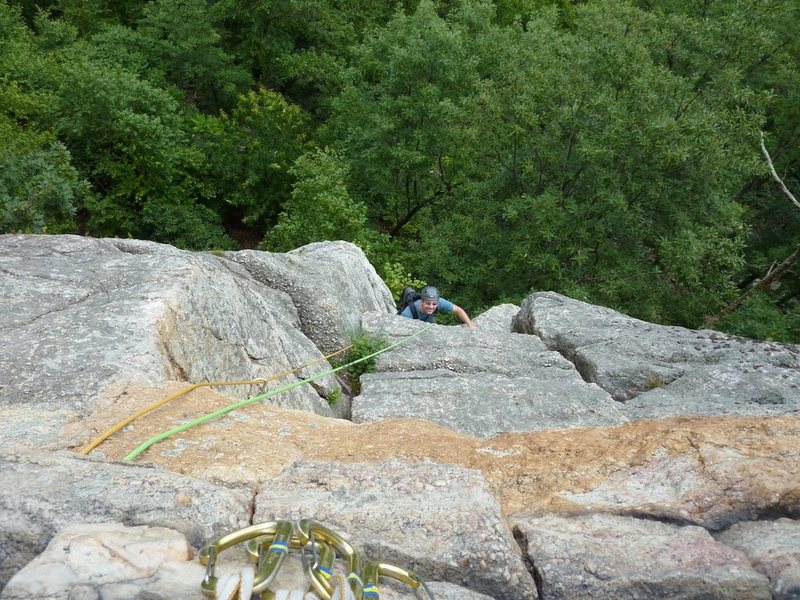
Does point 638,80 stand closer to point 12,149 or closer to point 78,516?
point 12,149

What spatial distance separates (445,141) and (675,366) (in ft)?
43.4

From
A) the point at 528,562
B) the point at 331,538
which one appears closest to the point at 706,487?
the point at 528,562

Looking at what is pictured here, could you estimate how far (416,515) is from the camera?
2.58m

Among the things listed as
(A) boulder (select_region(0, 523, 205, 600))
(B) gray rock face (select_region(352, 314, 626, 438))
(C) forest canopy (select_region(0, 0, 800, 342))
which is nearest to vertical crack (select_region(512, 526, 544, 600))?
(A) boulder (select_region(0, 523, 205, 600))

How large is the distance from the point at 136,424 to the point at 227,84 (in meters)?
19.7

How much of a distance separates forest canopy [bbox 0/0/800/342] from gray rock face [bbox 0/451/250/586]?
10.7m

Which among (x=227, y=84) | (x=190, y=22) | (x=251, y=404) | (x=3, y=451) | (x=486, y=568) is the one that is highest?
(x=486, y=568)

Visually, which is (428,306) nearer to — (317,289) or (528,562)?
(317,289)

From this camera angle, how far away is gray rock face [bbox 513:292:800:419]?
233 inches

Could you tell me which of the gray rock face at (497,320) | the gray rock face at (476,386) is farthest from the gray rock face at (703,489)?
the gray rock face at (497,320)

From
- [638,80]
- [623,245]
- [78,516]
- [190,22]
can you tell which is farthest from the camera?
[190,22]

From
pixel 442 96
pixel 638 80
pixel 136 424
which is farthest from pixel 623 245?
pixel 136 424

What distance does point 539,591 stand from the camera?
96.0 inches

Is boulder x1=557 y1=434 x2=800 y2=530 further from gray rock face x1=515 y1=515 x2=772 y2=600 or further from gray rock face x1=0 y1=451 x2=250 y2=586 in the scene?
gray rock face x1=0 y1=451 x2=250 y2=586
